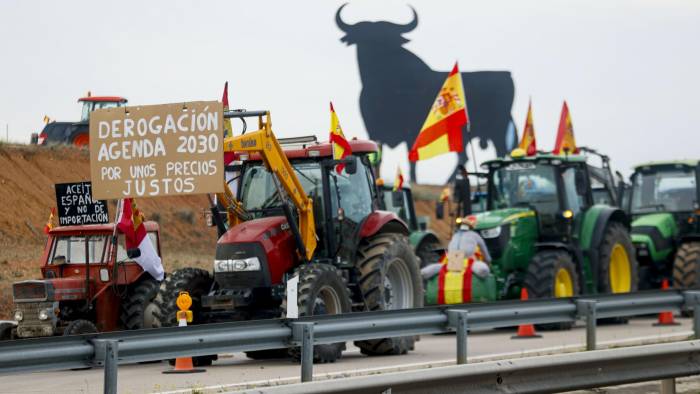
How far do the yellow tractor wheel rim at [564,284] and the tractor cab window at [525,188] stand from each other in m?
1.11

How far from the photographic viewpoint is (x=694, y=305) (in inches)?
604

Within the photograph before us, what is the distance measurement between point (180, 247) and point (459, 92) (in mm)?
15242

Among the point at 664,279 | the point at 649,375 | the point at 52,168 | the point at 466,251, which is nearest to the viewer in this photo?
the point at 649,375

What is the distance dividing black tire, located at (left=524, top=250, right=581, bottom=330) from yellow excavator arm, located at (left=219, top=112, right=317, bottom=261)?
500 centimetres

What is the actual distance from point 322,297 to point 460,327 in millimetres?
2981

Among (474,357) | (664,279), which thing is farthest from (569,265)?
(474,357)

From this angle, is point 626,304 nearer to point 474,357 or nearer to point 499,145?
point 474,357

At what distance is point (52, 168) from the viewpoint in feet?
121

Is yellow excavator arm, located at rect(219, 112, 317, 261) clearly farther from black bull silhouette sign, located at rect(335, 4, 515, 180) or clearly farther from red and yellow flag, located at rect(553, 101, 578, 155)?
black bull silhouette sign, located at rect(335, 4, 515, 180)

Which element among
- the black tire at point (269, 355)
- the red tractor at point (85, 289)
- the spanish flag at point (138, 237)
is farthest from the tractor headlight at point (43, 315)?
the black tire at point (269, 355)

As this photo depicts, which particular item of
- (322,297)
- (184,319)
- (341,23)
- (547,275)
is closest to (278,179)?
(322,297)

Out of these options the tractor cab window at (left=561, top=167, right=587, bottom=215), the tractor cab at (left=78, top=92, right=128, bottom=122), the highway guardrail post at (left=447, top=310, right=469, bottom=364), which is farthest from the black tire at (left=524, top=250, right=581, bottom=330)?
the tractor cab at (left=78, top=92, right=128, bottom=122)

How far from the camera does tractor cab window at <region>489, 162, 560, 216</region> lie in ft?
69.2

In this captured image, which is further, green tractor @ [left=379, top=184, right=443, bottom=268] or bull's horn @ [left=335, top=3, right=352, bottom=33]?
bull's horn @ [left=335, top=3, right=352, bottom=33]
